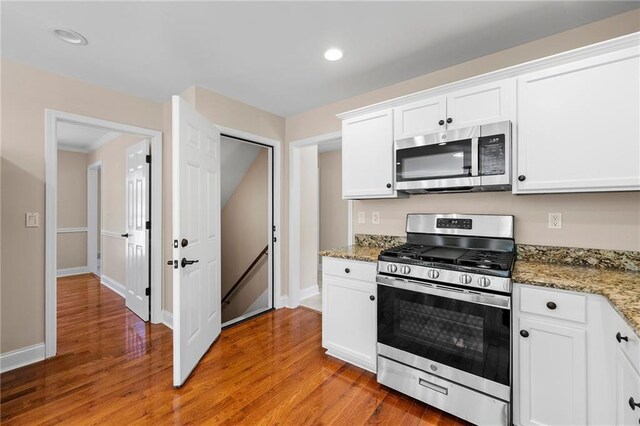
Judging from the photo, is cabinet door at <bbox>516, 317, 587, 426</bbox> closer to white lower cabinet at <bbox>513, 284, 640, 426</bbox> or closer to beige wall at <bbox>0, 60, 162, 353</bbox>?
white lower cabinet at <bbox>513, 284, 640, 426</bbox>

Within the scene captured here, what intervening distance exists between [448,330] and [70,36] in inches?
128

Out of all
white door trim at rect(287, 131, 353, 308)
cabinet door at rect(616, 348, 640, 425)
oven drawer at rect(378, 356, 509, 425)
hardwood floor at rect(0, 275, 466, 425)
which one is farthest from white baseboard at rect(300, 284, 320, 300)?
cabinet door at rect(616, 348, 640, 425)

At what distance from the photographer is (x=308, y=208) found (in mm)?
4156

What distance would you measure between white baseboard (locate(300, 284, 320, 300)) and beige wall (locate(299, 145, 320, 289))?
0.04 metres

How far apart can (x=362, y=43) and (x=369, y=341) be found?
2266mm

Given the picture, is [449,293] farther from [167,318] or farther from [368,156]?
[167,318]

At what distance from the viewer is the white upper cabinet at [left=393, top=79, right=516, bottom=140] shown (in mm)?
1907

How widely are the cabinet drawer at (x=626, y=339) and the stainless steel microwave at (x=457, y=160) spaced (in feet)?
3.07

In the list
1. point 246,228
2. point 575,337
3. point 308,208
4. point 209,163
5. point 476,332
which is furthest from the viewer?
point 246,228

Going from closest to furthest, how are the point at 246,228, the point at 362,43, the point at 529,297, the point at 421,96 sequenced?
the point at 529,297 → the point at 362,43 → the point at 421,96 → the point at 246,228

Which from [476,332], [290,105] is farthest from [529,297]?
[290,105]

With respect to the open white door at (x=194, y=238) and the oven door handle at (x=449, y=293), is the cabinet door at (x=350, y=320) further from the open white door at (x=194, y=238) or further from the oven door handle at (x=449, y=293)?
the open white door at (x=194, y=238)

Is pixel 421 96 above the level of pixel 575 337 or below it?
above

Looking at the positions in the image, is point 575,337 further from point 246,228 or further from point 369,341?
point 246,228
